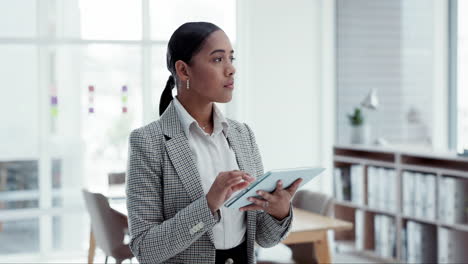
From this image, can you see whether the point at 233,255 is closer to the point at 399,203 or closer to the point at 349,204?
the point at 399,203

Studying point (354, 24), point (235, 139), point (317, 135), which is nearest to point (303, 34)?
point (354, 24)

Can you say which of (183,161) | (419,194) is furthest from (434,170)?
(183,161)

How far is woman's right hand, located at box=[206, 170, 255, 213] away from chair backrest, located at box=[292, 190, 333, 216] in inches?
101

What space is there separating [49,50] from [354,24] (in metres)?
3.20

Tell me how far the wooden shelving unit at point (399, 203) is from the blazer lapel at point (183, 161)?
3.53 m

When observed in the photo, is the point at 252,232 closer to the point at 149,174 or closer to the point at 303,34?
the point at 149,174

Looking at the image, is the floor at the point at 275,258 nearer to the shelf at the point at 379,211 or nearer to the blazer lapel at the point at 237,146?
the shelf at the point at 379,211

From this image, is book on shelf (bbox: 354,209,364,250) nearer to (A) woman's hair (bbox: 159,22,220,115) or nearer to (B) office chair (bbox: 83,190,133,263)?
(B) office chair (bbox: 83,190,133,263)

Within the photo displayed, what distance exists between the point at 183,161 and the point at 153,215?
5.9 inches

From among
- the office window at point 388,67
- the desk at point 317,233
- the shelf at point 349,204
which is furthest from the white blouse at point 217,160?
the office window at point 388,67

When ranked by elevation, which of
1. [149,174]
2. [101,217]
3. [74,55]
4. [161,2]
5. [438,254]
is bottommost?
[438,254]

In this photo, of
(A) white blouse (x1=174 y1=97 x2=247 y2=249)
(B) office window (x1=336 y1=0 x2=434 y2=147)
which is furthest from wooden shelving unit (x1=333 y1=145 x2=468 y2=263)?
(A) white blouse (x1=174 y1=97 x2=247 y2=249)

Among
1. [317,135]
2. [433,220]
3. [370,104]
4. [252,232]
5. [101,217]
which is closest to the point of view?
[252,232]

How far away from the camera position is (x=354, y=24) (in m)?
6.84
